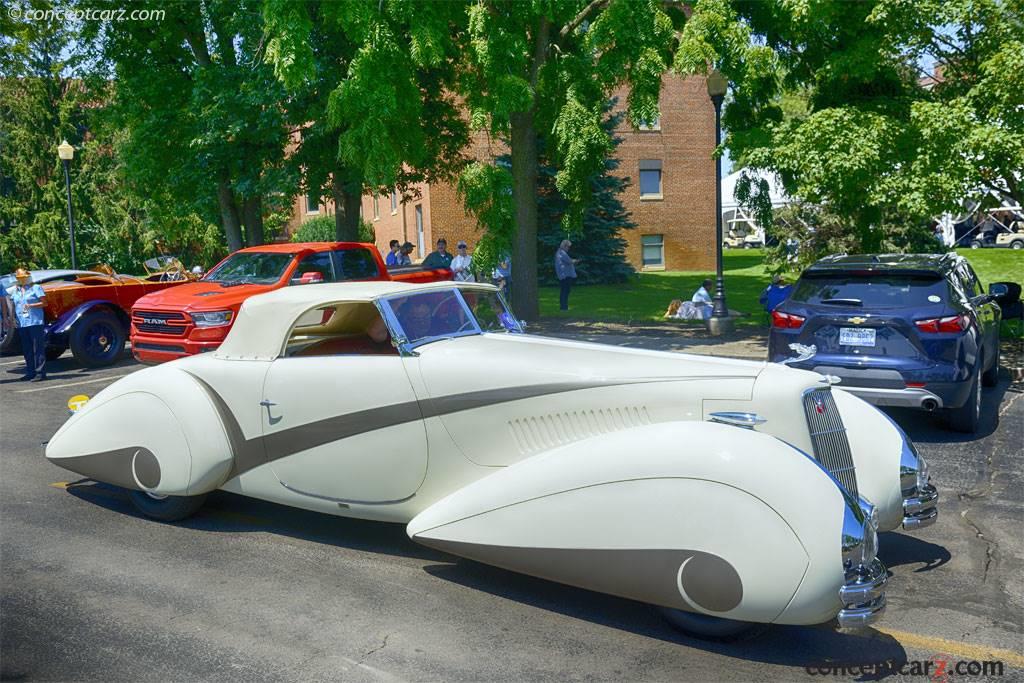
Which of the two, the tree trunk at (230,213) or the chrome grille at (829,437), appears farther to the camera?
the tree trunk at (230,213)

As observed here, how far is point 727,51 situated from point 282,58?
680cm

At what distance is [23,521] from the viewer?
20.0 feet

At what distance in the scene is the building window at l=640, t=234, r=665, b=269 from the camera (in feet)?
A: 116

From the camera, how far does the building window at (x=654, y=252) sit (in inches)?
1394

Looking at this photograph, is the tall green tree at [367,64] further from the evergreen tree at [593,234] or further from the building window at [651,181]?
the building window at [651,181]

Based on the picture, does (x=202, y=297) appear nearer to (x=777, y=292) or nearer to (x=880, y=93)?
(x=777, y=292)

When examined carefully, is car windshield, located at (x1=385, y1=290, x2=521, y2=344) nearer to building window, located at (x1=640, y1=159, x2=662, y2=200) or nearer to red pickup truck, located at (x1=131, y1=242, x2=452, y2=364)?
red pickup truck, located at (x1=131, y1=242, x2=452, y2=364)

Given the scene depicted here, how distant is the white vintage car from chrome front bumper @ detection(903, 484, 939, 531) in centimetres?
1

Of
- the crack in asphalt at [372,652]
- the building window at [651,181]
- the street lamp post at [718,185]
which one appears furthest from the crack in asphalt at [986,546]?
the building window at [651,181]

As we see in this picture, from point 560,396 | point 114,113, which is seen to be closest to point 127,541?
point 560,396

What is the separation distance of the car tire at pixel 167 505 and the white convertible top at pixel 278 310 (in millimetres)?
1042

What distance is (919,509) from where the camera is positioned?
15.8 ft

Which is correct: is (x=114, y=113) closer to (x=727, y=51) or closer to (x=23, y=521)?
(x=727, y=51)

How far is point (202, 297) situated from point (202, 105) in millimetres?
7006
